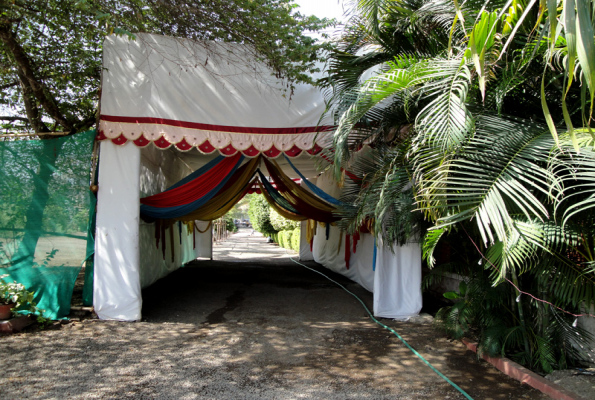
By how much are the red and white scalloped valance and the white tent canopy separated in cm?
1

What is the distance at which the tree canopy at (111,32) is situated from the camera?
181 inches

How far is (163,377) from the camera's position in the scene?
3064mm

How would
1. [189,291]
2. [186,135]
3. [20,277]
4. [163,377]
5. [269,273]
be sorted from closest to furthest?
[163,377] → [20,277] → [186,135] → [189,291] → [269,273]

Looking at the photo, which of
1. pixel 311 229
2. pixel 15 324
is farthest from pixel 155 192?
pixel 311 229

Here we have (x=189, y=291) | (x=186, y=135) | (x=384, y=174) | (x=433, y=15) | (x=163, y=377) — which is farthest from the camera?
(x=189, y=291)

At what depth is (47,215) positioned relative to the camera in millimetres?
4531

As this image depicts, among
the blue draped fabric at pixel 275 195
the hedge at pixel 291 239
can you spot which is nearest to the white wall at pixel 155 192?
the blue draped fabric at pixel 275 195

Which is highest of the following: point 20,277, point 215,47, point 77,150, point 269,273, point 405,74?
point 215,47

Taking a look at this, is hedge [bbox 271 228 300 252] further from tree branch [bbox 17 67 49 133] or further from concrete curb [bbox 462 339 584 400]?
concrete curb [bbox 462 339 584 400]

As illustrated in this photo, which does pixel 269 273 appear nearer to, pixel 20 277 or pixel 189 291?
pixel 189 291

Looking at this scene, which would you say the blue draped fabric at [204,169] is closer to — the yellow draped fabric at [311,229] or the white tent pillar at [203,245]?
the yellow draped fabric at [311,229]

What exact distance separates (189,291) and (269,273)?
9.06 feet

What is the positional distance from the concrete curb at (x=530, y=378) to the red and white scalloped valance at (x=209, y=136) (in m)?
2.68

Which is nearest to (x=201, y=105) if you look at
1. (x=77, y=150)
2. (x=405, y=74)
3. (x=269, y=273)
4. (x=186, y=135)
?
(x=186, y=135)
